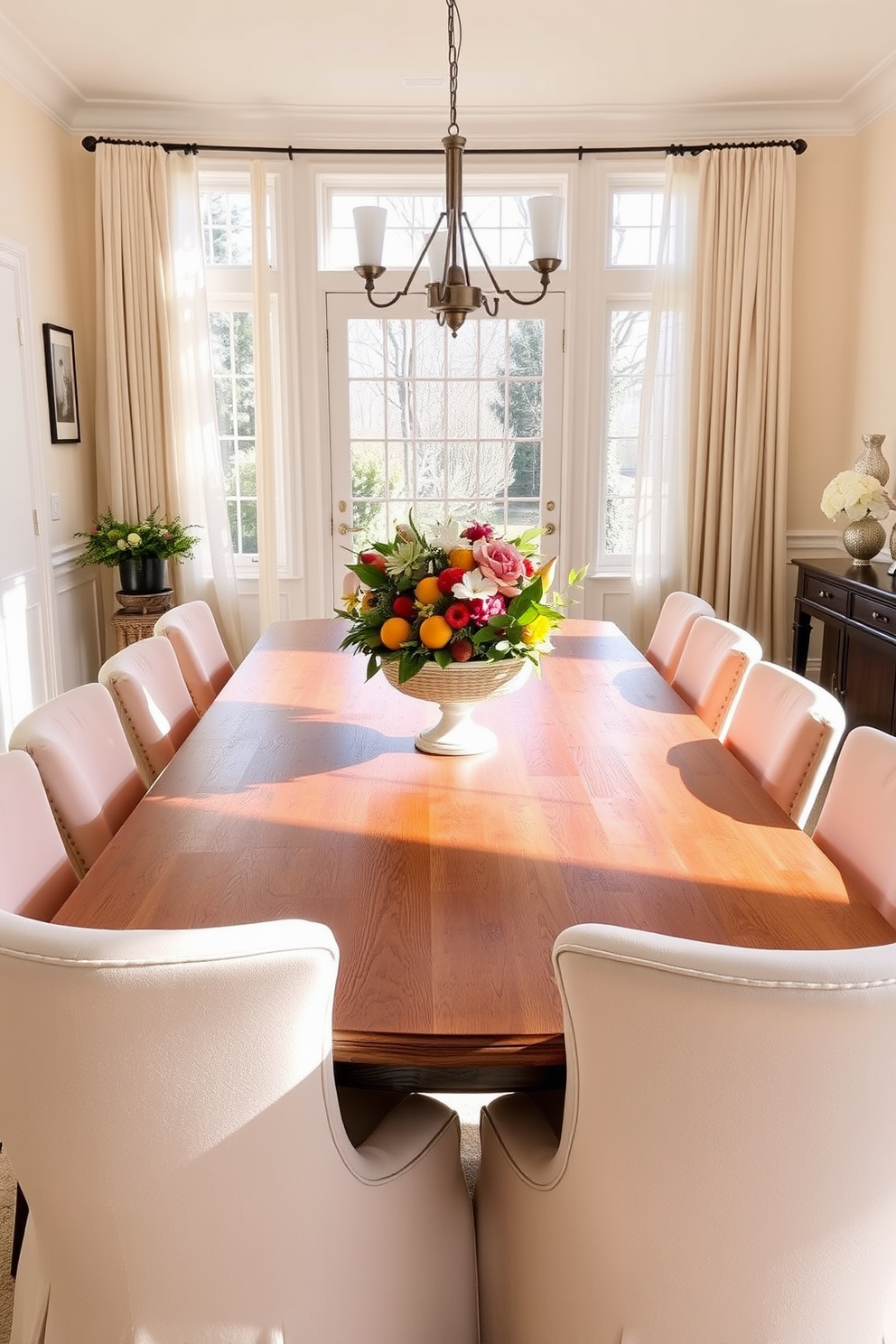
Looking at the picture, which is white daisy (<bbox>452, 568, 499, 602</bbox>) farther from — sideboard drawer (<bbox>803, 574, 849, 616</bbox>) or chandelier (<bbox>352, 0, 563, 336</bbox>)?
sideboard drawer (<bbox>803, 574, 849, 616</bbox>)

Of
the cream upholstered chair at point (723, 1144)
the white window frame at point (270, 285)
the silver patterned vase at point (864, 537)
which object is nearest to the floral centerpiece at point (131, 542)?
the white window frame at point (270, 285)

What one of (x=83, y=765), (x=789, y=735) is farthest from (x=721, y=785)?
(x=83, y=765)

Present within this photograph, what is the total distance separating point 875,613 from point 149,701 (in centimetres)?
270

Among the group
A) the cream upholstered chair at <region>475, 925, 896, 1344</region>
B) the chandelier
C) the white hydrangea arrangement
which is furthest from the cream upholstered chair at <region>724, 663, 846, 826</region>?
the white hydrangea arrangement

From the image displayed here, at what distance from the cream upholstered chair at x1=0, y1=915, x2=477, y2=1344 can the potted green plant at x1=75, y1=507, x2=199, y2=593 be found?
3.86m

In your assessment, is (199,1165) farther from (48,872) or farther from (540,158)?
(540,158)

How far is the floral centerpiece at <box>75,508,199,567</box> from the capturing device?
470cm

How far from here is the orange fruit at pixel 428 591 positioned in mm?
1959

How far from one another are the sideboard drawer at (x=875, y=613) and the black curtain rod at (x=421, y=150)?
2.30 meters

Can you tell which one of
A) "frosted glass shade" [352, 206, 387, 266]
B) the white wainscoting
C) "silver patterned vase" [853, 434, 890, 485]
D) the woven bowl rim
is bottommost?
the white wainscoting

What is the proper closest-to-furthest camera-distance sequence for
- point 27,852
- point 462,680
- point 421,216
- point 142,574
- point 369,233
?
1. point 27,852
2. point 462,680
3. point 369,233
4. point 142,574
5. point 421,216

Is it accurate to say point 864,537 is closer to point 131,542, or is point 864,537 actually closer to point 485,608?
point 485,608

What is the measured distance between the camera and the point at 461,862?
1628 mm

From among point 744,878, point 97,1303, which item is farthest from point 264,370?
point 97,1303
